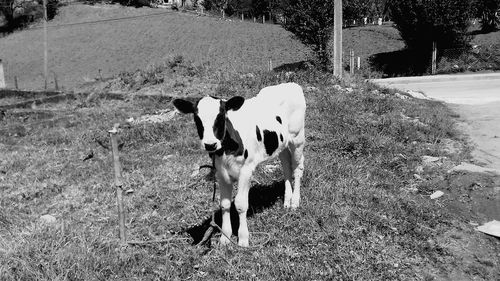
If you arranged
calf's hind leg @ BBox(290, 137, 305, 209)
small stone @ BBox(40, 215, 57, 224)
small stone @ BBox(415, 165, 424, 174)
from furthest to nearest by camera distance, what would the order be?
small stone @ BBox(415, 165, 424, 174)
calf's hind leg @ BBox(290, 137, 305, 209)
small stone @ BBox(40, 215, 57, 224)

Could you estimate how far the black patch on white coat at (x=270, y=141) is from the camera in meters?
5.38

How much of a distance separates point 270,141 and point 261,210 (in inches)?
44.3

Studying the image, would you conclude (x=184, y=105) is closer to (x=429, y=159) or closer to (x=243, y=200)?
(x=243, y=200)

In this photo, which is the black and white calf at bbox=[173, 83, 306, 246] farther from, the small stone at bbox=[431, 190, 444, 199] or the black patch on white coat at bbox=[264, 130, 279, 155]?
the small stone at bbox=[431, 190, 444, 199]

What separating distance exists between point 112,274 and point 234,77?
38.2ft

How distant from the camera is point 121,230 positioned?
4.95m

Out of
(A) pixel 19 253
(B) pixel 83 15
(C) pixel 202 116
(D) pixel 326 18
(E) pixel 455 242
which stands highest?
(B) pixel 83 15

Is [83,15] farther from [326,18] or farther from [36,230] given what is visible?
[36,230]

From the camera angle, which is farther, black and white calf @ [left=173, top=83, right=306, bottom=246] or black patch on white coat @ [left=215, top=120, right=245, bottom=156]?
black patch on white coat @ [left=215, top=120, right=245, bottom=156]

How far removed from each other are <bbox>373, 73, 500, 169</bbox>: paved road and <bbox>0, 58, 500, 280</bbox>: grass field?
574 millimetres

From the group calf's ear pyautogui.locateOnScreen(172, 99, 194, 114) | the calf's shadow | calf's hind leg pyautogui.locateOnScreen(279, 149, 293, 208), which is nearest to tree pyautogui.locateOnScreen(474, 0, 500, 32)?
the calf's shadow

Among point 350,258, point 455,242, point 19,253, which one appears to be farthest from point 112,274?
point 455,242

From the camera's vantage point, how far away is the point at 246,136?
5.07 metres

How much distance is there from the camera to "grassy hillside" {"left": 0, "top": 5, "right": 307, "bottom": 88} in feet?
137
